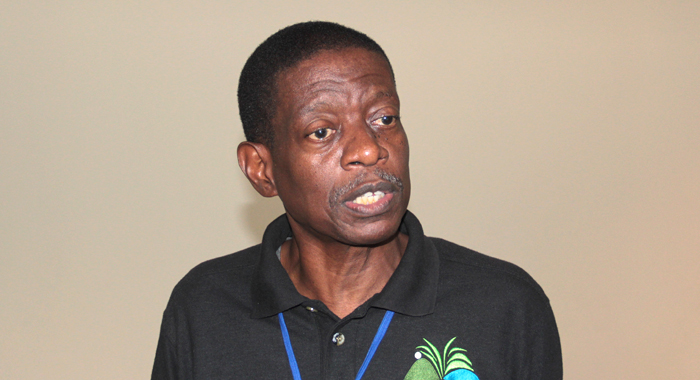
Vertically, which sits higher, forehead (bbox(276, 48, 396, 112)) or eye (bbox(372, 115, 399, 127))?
forehead (bbox(276, 48, 396, 112))

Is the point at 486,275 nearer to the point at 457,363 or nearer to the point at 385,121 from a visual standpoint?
the point at 457,363

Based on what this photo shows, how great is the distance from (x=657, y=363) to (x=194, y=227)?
2393mm

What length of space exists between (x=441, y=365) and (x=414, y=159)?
1.94 metres

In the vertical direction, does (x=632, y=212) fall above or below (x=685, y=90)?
below

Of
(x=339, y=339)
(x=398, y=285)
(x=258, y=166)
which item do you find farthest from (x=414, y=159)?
(x=339, y=339)

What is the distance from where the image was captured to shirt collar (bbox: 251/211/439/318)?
59.5 inches

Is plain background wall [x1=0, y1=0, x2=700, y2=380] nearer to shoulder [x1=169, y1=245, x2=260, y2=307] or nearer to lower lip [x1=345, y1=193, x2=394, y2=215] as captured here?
shoulder [x1=169, y1=245, x2=260, y2=307]

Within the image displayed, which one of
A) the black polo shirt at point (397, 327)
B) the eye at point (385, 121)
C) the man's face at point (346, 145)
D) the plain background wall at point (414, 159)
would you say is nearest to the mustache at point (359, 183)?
the man's face at point (346, 145)

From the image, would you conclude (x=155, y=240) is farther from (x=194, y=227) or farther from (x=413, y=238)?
(x=413, y=238)

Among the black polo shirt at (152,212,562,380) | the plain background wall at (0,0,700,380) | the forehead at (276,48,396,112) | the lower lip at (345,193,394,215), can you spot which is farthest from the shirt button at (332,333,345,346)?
the plain background wall at (0,0,700,380)

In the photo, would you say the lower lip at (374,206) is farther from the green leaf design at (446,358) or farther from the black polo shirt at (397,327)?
the green leaf design at (446,358)

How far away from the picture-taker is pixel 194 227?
3197mm

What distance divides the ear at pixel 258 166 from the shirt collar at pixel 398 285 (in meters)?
0.16

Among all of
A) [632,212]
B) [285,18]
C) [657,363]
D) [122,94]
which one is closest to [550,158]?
[632,212]
